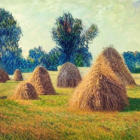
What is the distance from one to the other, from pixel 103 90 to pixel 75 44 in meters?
39.8

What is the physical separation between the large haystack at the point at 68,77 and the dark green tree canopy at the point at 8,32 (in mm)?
23949

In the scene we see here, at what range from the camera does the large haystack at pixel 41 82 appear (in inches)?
742

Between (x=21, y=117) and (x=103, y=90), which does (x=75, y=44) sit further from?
(x=21, y=117)

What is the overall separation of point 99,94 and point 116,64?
1091cm

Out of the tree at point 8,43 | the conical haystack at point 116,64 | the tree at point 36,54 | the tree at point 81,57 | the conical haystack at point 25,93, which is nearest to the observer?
the conical haystack at point 25,93

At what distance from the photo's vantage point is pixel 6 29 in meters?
49.5

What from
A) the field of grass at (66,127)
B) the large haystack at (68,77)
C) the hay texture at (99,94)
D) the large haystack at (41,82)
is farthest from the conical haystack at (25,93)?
the large haystack at (68,77)

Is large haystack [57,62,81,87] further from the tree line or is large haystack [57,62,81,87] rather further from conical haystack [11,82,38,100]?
the tree line

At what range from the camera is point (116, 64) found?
74.5 feet

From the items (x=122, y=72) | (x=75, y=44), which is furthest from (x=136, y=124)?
(x=75, y=44)

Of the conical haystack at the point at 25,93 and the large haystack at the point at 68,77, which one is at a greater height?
the large haystack at the point at 68,77

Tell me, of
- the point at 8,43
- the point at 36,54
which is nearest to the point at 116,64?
the point at 8,43

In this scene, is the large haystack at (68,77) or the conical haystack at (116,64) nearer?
the conical haystack at (116,64)

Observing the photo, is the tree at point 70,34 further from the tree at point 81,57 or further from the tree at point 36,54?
the tree at point 36,54
